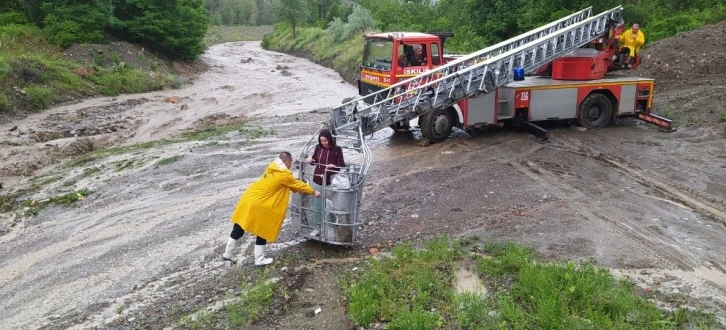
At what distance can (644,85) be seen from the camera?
575 inches

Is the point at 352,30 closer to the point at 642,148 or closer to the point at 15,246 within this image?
the point at 642,148

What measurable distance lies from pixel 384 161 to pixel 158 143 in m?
6.58

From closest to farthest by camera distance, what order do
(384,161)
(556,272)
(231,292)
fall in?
(556,272)
(231,292)
(384,161)

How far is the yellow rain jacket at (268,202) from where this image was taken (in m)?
6.89

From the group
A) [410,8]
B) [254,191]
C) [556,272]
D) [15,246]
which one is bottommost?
[15,246]

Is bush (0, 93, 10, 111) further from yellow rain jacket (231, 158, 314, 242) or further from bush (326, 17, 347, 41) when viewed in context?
bush (326, 17, 347, 41)

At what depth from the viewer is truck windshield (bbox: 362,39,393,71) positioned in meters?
14.2

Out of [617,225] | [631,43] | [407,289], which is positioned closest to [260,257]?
[407,289]

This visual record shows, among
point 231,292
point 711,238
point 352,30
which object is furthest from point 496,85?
point 352,30

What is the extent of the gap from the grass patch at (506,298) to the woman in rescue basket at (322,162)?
3.41 feet

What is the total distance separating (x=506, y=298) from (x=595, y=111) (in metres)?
10.2

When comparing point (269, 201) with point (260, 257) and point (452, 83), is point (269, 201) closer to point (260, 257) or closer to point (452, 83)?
point (260, 257)

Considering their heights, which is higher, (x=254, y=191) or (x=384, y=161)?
(x=254, y=191)

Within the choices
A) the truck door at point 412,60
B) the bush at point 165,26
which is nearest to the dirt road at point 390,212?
the truck door at point 412,60
